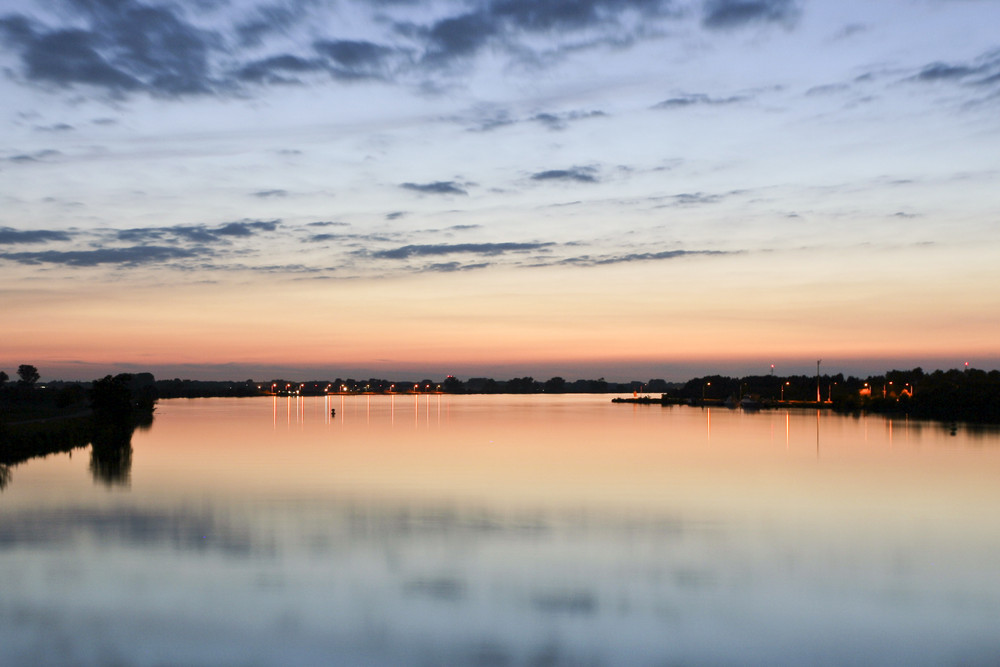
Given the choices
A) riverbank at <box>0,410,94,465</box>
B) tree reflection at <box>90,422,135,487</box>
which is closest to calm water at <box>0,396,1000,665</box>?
tree reflection at <box>90,422,135,487</box>

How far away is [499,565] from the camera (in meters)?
15.7

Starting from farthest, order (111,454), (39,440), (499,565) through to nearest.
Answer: (111,454) → (39,440) → (499,565)

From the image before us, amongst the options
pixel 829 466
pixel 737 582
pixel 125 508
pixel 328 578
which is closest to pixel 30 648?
pixel 328 578

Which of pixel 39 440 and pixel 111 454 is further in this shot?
pixel 111 454

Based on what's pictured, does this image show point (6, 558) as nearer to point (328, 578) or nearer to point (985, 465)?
point (328, 578)

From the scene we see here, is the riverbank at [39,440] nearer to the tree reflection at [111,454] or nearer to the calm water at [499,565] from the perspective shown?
the tree reflection at [111,454]

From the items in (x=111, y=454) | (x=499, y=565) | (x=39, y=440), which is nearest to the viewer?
(x=499, y=565)

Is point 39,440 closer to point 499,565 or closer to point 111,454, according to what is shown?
point 111,454

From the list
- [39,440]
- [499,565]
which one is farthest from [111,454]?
[499,565]

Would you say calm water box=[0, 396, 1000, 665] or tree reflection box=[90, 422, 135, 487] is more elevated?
tree reflection box=[90, 422, 135, 487]

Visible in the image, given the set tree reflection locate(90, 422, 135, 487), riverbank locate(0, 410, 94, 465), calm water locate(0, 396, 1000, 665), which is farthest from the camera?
riverbank locate(0, 410, 94, 465)

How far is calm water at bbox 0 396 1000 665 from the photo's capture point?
36.8 feet

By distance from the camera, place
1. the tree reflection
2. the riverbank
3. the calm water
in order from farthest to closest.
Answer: the riverbank → the tree reflection → the calm water

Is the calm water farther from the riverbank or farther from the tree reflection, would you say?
the riverbank
